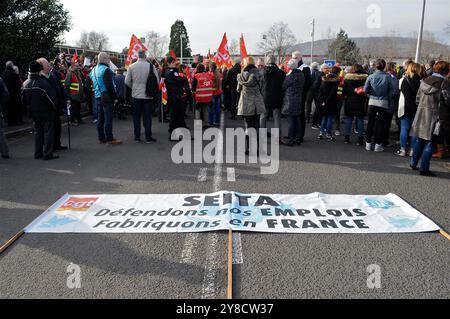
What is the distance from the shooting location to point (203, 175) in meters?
7.70

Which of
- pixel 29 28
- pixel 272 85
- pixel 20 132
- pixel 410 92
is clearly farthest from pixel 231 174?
pixel 29 28

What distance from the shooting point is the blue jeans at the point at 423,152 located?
776 cm

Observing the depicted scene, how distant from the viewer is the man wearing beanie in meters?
8.70

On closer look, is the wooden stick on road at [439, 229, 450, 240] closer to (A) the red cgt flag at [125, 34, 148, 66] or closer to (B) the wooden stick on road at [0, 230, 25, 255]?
(B) the wooden stick on road at [0, 230, 25, 255]

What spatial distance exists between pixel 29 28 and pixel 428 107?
1333 cm

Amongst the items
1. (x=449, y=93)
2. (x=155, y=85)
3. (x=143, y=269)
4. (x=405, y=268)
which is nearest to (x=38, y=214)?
(x=143, y=269)

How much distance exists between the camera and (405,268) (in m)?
4.18

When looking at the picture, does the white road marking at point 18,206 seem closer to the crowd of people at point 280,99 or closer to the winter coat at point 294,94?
the crowd of people at point 280,99

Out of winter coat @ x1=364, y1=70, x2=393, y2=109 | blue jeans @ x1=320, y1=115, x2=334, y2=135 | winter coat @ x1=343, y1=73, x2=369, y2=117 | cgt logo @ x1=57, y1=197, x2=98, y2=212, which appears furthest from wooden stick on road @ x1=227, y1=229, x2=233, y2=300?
blue jeans @ x1=320, y1=115, x2=334, y2=135

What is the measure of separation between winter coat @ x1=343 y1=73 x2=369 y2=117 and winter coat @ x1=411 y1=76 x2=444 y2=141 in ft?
8.93

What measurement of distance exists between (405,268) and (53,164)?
7.05 m

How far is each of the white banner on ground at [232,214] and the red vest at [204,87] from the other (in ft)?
22.1

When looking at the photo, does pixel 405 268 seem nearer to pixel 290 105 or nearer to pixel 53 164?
pixel 290 105

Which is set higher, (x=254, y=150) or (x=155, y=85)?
(x=155, y=85)
